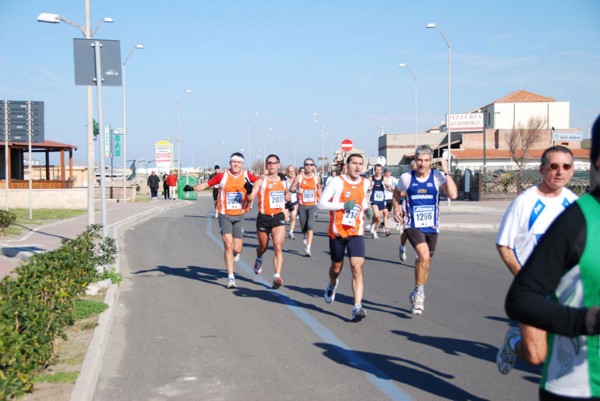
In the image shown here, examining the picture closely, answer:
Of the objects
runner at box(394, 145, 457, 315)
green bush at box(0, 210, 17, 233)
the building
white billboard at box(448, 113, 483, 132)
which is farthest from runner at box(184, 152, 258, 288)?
the building

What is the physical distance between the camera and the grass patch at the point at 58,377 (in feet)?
18.8

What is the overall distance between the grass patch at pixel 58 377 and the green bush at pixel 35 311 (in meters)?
0.11

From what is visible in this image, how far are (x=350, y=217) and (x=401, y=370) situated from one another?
2.59 m

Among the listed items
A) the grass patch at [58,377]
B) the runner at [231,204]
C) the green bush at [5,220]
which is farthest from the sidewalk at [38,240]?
the grass patch at [58,377]

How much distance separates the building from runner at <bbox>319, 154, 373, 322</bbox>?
57.9m

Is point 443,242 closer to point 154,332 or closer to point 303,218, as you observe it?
point 303,218

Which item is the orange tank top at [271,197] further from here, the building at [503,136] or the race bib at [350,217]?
the building at [503,136]

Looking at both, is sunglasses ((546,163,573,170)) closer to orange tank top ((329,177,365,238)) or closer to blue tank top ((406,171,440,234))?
orange tank top ((329,177,365,238))

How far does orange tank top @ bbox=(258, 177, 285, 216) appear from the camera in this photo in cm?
1102

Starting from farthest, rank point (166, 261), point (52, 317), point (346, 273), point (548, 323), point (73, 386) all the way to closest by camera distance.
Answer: point (166, 261), point (346, 273), point (52, 317), point (73, 386), point (548, 323)

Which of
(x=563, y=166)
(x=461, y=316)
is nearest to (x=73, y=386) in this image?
(x=563, y=166)

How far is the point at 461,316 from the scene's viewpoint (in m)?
8.71

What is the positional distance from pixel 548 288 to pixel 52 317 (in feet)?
16.1

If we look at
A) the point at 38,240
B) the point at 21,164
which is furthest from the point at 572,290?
the point at 21,164
